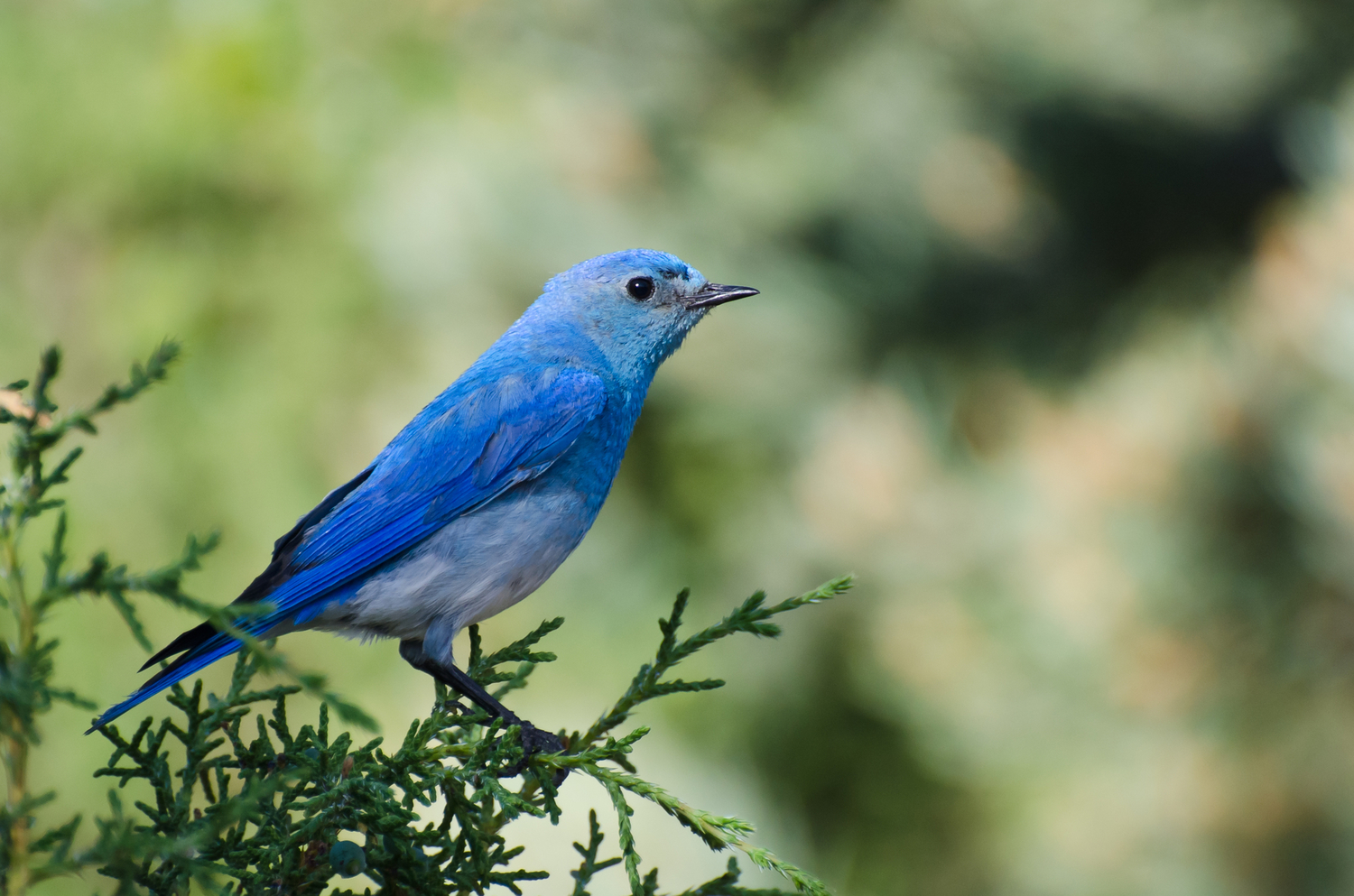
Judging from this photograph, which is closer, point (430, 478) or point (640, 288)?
point (430, 478)

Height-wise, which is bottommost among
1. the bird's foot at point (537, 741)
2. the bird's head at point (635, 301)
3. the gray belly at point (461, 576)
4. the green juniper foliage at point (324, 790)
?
the green juniper foliage at point (324, 790)

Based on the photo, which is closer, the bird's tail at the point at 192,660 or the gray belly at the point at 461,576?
the bird's tail at the point at 192,660

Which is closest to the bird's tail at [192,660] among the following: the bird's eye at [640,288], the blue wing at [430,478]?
the blue wing at [430,478]

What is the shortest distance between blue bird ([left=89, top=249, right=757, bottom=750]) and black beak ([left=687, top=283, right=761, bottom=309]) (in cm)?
40

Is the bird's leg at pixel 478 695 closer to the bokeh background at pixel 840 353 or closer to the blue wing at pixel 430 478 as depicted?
the blue wing at pixel 430 478

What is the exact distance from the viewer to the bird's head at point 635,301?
3027mm

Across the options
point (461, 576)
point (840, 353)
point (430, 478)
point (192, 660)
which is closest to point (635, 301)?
point (430, 478)

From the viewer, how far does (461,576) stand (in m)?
2.50

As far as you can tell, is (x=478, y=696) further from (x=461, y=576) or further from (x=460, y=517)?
(x=460, y=517)

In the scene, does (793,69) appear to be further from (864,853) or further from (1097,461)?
(864,853)

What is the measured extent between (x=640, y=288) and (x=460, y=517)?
0.86 metres

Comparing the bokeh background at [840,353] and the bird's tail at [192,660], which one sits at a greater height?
the bokeh background at [840,353]

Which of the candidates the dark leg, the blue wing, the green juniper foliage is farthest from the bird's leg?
the blue wing

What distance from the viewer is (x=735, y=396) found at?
18.4 feet
